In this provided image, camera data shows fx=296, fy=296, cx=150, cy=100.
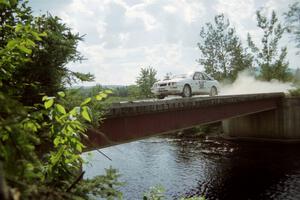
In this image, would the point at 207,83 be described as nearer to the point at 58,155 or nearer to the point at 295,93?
the point at 295,93

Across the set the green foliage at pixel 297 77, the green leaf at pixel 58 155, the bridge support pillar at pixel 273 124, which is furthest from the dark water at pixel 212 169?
the green foliage at pixel 297 77

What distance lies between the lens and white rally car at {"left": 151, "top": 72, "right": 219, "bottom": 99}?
1694 centimetres

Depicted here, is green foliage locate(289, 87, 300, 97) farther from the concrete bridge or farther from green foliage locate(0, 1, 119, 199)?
green foliage locate(0, 1, 119, 199)

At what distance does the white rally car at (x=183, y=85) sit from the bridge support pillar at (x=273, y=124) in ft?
45.9

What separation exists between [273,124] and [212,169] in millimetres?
13154

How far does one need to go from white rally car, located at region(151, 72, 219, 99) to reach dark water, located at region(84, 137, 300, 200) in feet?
16.9

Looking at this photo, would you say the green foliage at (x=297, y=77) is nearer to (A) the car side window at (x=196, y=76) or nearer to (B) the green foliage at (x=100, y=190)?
(A) the car side window at (x=196, y=76)

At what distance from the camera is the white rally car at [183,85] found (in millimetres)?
16938

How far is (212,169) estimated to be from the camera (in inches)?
819

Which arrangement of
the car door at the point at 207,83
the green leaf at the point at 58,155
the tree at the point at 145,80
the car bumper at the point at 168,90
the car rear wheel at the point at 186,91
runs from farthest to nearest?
the tree at the point at 145,80
the car door at the point at 207,83
the car rear wheel at the point at 186,91
the car bumper at the point at 168,90
the green leaf at the point at 58,155

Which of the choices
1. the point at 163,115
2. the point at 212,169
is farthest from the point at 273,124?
the point at 163,115

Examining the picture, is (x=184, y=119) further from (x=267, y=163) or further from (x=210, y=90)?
(x=267, y=163)

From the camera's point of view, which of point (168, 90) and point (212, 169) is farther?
point (212, 169)

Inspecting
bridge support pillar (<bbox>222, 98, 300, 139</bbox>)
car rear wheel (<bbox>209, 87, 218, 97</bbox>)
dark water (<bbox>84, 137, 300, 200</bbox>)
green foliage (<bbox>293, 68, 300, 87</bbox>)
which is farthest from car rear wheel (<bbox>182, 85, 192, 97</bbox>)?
green foliage (<bbox>293, 68, 300, 87</bbox>)
